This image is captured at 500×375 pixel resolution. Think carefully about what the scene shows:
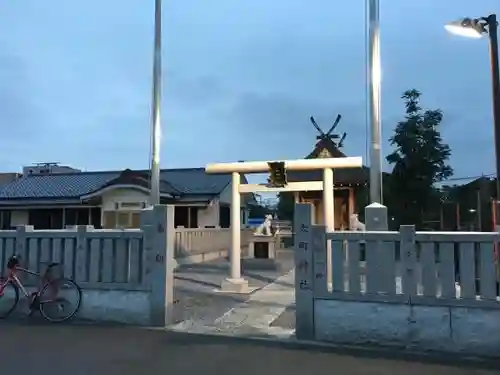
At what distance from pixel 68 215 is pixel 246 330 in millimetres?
22201

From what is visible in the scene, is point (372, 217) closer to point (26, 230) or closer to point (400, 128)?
point (26, 230)

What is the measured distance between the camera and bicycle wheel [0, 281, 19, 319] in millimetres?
9000

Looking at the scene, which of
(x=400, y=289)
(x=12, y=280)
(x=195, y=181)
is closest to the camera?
(x=400, y=289)

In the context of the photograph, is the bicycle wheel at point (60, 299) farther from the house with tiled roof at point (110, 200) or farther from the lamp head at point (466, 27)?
the house with tiled roof at point (110, 200)

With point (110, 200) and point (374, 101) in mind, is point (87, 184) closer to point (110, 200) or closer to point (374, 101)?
point (110, 200)

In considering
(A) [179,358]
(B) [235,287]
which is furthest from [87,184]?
(A) [179,358]

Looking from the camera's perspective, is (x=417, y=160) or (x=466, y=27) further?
(x=417, y=160)

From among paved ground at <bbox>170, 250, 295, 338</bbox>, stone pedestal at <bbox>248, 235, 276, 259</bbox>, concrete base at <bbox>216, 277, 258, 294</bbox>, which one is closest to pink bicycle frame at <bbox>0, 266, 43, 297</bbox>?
paved ground at <bbox>170, 250, 295, 338</bbox>

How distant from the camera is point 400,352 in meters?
6.79

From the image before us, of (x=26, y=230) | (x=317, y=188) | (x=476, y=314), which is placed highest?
(x=317, y=188)

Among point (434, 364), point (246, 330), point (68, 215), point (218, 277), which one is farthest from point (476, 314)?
point (68, 215)

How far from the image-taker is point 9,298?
9039 mm

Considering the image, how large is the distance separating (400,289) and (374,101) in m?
3.79

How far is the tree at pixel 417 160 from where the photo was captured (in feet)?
68.9
